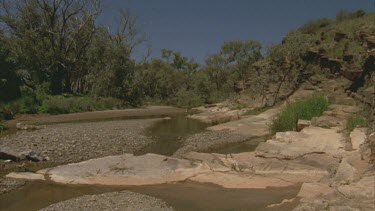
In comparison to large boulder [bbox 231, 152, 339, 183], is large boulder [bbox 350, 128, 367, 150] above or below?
above

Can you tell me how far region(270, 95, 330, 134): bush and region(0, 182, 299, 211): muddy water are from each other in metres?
9.77

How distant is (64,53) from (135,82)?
9.28 meters

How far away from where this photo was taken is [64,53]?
152 feet

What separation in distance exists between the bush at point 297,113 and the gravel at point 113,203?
11940mm

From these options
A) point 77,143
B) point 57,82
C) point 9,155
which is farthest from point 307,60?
point 9,155

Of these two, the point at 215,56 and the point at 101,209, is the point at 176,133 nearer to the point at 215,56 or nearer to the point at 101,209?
the point at 101,209

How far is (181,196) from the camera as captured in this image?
32.3ft

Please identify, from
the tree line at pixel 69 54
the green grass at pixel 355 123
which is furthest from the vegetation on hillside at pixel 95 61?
the green grass at pixel 355 123

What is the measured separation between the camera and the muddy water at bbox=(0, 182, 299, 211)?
29.6ft

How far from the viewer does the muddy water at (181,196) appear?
9.03 m

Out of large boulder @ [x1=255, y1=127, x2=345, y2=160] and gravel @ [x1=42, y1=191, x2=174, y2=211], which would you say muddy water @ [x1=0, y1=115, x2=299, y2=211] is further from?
large boulder @ [x1=255, y1=127, x2=345, y2=160]

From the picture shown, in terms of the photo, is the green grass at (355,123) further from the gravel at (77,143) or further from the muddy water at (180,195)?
the gravel at (77,143)

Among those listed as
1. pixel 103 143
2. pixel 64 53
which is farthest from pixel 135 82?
pixel 103 143

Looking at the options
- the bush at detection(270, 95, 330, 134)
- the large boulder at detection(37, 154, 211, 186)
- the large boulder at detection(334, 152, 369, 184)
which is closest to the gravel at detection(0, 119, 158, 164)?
the large boulder at detection(37, 154, 211, 186)
